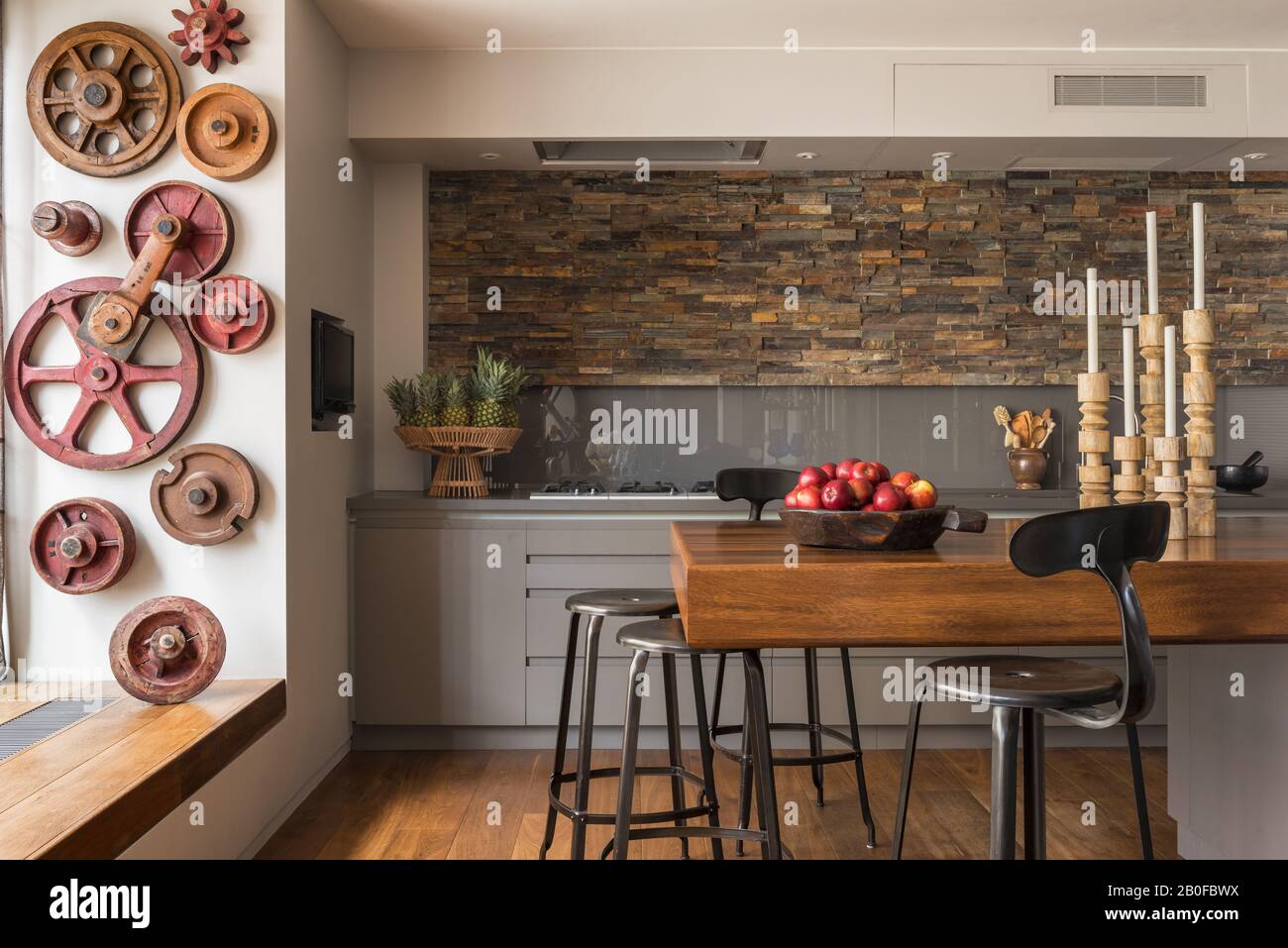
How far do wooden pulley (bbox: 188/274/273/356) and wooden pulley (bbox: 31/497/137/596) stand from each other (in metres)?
0.54

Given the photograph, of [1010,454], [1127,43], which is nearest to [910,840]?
[1010,454]

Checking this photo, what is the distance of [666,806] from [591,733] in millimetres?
690

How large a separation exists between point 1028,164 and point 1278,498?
1638mm

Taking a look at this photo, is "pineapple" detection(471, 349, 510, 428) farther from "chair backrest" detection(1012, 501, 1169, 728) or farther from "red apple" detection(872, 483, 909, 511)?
"chair backrest" detection(1012, 501, 1169, 728)

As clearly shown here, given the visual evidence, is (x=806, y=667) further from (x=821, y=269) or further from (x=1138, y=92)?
(x=1138, y=92)

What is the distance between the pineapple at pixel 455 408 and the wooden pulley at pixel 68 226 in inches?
52.3

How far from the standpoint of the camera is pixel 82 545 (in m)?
2.87

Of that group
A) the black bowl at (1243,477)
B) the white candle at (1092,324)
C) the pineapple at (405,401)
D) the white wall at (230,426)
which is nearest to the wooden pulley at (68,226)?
the white wall at (230,426)

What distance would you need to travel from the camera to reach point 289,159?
122 inches

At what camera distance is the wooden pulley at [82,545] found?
2867 mm

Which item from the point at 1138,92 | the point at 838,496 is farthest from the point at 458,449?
the point at 1138,92

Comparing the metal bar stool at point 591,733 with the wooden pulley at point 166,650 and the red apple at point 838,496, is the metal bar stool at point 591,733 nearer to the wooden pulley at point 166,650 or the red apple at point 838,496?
the red apple at point 838,496

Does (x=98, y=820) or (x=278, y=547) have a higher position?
(x=278, y=547)
